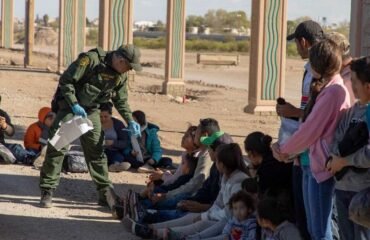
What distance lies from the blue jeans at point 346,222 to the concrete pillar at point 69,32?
98.0 feet

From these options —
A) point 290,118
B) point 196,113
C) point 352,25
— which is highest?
point 352,25

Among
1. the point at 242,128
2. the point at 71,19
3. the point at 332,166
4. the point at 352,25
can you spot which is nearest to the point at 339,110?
the point at 332,166

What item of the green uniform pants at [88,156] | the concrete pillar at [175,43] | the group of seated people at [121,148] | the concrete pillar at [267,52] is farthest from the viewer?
the concrete pillar at [175,43]

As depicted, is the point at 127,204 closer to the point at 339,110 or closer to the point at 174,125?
the point at 339,110

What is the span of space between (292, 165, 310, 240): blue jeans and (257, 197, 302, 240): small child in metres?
0.12

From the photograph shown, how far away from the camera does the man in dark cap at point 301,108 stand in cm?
704

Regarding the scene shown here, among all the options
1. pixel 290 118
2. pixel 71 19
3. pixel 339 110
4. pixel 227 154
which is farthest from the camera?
pixel 71 19

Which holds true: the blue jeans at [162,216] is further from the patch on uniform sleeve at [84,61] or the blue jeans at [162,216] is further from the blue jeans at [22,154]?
the blue jeans at [22,154]

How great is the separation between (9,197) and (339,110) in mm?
5144

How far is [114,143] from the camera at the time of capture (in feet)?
40.8

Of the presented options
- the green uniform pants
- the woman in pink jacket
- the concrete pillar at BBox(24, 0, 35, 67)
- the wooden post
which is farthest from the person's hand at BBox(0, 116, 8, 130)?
the concrete pillar at BBox(24, 0, 35, 67)

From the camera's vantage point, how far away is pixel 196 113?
22406 mm

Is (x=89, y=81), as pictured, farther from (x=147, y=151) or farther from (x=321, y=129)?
(x=321, y=129)

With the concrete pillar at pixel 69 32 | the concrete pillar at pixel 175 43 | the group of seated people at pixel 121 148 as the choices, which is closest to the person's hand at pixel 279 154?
the group of seated people at pixel 121 148
